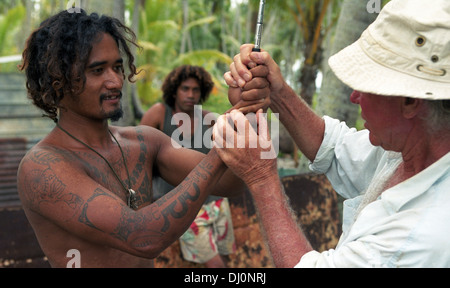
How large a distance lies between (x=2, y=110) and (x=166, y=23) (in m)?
8.58

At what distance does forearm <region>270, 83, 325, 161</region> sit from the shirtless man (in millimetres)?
425

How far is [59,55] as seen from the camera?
6.97ft

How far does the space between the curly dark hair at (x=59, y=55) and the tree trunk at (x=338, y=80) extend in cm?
265

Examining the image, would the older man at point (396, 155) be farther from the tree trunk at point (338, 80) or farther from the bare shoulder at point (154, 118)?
the bare shoulder at point (154, 118)

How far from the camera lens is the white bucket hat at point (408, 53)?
4.78 feet

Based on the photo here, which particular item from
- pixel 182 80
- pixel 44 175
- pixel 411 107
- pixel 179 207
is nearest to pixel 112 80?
pixel 44 175

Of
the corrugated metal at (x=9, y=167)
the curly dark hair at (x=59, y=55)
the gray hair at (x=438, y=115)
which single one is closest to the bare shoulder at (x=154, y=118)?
the corrugated metal at (x=9, y=167)

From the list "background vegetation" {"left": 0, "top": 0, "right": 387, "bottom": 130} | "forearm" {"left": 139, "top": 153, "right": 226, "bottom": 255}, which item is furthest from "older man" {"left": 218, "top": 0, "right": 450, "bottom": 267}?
"background vegetation" {"left": 0, "top": 0, "right": 387, "bottom": 130}

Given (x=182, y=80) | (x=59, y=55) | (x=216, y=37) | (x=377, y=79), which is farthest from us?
(x=216, y=37)

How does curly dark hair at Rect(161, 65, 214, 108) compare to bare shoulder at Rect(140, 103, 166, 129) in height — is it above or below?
above

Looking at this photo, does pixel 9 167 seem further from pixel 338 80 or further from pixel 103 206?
pixel 103 206

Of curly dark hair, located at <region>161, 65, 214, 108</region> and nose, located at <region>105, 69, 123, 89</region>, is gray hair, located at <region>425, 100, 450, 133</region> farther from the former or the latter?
curly dark hair, located at <region>161, 65, 214, 108</region>

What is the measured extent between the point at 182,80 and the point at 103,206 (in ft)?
11.7

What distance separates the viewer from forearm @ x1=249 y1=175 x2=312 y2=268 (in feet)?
5.64
